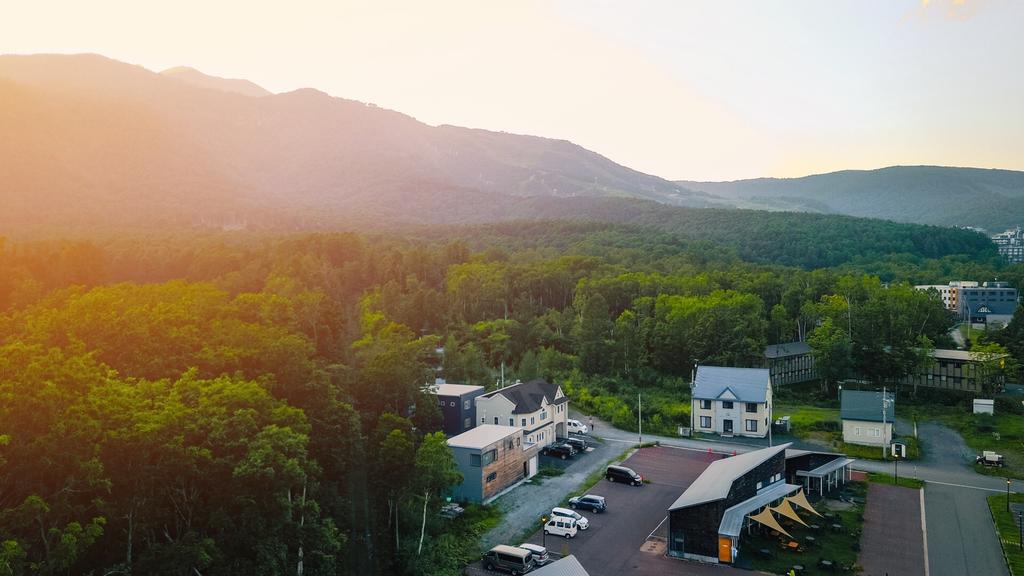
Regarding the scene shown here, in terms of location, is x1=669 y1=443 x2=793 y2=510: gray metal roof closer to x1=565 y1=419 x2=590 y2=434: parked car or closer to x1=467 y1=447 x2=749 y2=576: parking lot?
x1=467 y1=447 x2=749 y2=576: parking lot

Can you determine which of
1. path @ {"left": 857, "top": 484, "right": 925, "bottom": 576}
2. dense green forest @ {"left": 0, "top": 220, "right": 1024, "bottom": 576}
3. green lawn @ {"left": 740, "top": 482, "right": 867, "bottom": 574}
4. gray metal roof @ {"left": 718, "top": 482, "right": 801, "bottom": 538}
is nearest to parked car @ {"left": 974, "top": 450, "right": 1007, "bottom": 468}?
path @ {"left": 857, "top": 484, "right": 925, "bottom": 576}

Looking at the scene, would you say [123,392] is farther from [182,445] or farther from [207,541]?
[207,541]

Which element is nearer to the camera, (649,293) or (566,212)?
(649,293)

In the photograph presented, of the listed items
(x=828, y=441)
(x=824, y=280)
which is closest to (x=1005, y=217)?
(x=824, y=280)

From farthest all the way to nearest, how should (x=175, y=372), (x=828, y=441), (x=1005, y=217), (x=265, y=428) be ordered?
(x=1005, y=217), (x=828, y=441), (x=175, y=372), (x=265, y=428)

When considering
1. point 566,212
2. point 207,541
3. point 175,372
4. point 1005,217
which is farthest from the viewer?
point 1005,217

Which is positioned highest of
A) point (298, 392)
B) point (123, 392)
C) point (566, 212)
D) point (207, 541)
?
point (566, 212)

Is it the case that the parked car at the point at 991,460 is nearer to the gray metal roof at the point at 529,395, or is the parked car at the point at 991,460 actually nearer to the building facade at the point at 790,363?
the building facade at the point at 790,363
